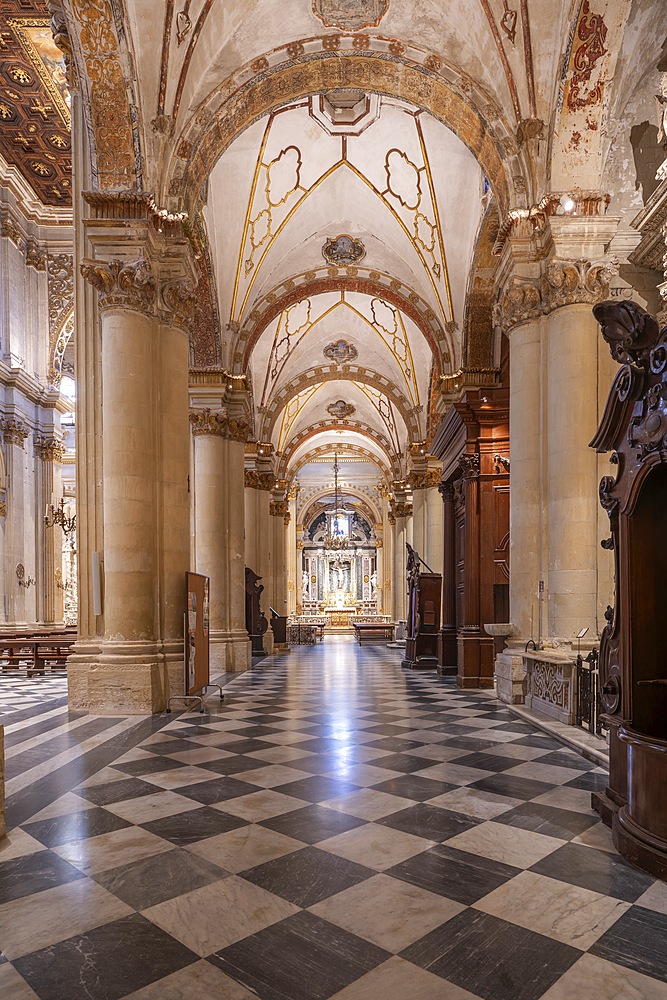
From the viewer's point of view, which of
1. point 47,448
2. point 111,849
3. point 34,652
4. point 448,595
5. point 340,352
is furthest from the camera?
point 340,352

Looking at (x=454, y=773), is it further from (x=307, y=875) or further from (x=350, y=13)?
(x=350, y=13)

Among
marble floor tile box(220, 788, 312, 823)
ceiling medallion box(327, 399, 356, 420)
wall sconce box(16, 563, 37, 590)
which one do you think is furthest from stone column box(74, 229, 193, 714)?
ceiling medallion box(327, 399, 356, 420)

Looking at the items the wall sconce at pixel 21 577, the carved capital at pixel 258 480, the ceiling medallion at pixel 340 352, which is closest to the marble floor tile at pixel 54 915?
the wall sconce at pixel 21 577

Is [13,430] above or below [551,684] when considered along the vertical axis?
above

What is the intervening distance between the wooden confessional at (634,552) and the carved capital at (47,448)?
19.7m

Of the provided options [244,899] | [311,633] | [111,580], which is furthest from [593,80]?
[311,633]

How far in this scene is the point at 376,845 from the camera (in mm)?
3619

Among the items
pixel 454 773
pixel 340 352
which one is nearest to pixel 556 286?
pixel 454 773

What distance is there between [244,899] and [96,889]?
0.66 m

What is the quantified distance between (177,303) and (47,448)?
44.3ft

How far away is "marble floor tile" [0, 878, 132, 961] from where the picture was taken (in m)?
2.62

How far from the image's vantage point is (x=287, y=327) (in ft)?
65.3

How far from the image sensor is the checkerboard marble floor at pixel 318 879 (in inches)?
93.6

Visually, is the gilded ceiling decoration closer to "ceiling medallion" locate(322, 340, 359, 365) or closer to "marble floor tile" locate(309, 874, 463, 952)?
"ceiling medallion" locate(322, 340, 359, 365)
